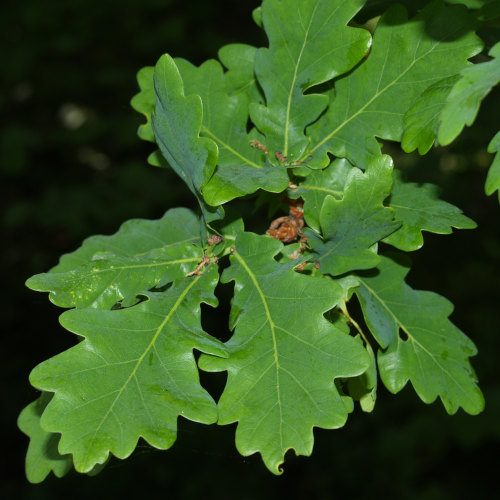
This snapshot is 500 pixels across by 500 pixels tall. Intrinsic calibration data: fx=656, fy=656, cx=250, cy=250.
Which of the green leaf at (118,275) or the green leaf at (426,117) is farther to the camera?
the green leaf at (118,275)

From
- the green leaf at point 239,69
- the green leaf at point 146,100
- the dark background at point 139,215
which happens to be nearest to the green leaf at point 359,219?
the green leaf at point 239,69

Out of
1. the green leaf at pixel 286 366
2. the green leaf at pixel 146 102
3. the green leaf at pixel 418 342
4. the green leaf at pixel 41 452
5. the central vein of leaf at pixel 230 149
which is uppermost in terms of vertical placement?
the green leaf at pixel 146 102

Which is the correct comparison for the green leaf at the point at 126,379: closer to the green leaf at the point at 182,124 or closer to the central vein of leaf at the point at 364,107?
the green leaf at the point at 182,124

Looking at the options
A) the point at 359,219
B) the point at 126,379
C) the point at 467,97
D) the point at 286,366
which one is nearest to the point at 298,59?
the point at 359,219

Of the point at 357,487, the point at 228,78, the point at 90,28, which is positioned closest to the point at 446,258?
the point at 357,487

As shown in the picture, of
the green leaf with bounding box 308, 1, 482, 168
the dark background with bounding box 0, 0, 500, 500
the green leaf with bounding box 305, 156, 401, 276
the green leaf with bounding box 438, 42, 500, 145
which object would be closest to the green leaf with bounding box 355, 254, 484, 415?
the green leaf with bounding box 305, 156, 401, 276

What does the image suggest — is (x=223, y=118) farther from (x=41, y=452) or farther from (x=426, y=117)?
(x=41, y=452)

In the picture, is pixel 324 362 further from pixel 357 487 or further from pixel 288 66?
pixel 357 487
